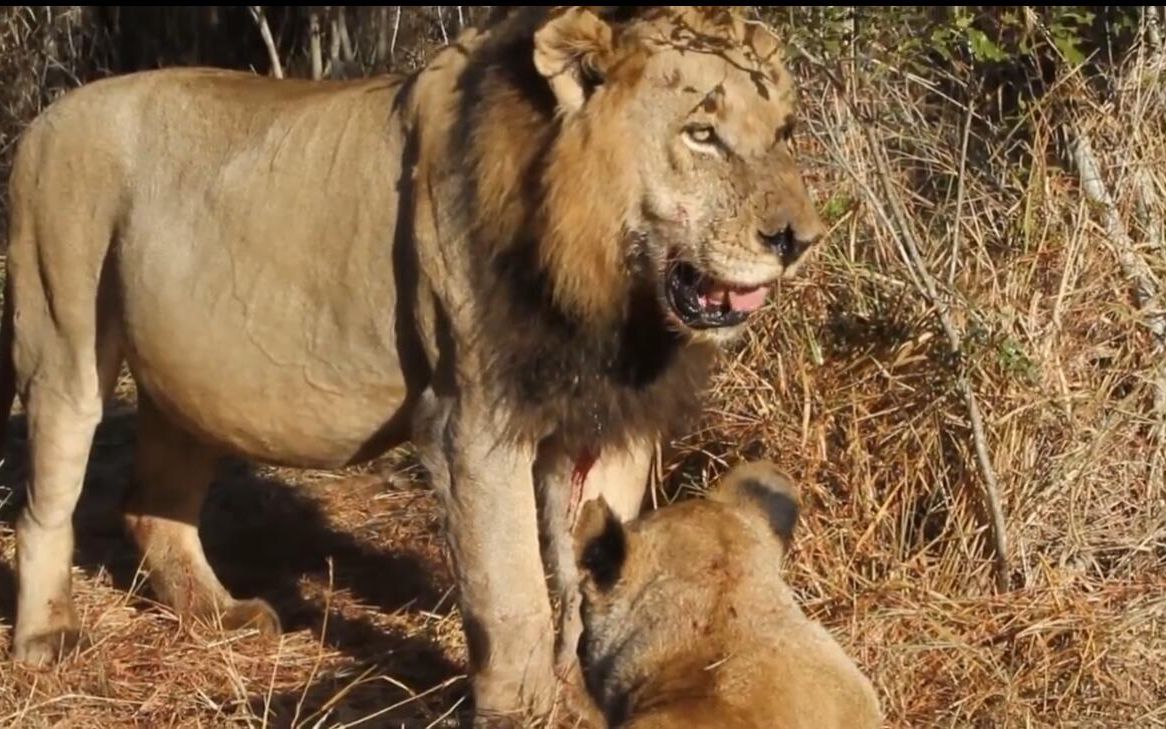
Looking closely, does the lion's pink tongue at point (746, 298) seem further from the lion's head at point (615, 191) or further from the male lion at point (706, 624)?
the male lion at point (706, 624)

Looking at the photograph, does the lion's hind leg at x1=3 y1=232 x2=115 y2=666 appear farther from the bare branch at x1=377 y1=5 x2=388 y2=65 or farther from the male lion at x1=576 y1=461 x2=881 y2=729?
the bare branch at x1=377 y1=5 x2=388 y2=65

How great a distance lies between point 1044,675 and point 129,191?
2574mm

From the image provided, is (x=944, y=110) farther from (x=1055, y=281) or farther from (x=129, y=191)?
(x=129, y=191)

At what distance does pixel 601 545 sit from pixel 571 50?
1.07 m

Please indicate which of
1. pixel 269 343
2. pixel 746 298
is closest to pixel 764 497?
pixel 746 298

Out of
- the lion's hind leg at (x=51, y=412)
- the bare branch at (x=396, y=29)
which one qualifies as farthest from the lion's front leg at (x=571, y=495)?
the bare branch at (x=396, y=29)

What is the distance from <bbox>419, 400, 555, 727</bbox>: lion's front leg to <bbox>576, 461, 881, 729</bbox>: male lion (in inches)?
20.8

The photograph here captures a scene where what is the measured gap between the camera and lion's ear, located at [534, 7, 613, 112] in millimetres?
4680

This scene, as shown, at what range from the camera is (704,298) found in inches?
189

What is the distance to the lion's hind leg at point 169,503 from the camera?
21.0 ft

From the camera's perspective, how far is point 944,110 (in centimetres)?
649

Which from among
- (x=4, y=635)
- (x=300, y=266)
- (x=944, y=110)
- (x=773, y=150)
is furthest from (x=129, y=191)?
(x=944, y=110)

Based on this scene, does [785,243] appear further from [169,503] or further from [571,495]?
[169,503]

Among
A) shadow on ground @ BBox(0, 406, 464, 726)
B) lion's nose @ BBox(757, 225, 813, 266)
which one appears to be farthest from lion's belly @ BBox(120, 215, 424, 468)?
lion's nose @ BBox(757, 225, 813, 266)
